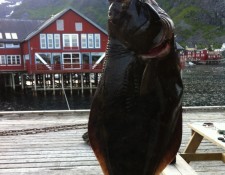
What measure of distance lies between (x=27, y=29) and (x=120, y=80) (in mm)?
41938

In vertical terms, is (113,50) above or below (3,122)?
above

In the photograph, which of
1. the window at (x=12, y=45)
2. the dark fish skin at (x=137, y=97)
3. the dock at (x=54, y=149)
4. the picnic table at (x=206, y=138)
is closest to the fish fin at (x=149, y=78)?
the dark fish skin at (x=137, y=97)

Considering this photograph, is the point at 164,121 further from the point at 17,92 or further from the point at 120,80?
the point at 17,92

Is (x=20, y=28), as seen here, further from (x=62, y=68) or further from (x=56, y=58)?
(x=62, y=68)

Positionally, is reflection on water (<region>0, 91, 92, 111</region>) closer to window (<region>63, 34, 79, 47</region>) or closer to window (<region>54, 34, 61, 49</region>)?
window (<region>54, 34, 61, 49</region>)

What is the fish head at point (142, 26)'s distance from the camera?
1136mm

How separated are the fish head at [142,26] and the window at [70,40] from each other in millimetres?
35297

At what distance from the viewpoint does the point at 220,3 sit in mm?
125750

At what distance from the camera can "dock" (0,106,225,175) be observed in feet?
15.3

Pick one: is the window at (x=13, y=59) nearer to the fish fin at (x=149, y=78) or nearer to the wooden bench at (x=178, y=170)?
the wooden bench at (x=178, y=170)

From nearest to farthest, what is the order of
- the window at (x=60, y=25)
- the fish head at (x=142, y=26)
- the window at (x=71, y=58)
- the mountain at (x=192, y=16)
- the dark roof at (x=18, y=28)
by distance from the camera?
the fish head at (x=142, y=26), the window at (x=60, y=25), the window at (x=71, y=58), the dark roof at (x=18, y=28), the mountain at (x=192, y=16)

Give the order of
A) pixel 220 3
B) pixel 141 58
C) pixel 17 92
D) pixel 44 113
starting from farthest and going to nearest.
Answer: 1. pixel 220 3
2. pixel 17 92
3. pixel 44 113
4. pixel 141 58

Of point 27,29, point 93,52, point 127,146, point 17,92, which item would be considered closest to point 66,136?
point 127,146

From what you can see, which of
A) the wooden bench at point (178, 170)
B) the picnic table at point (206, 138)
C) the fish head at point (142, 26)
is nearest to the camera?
the fish head at point (142, 26)
